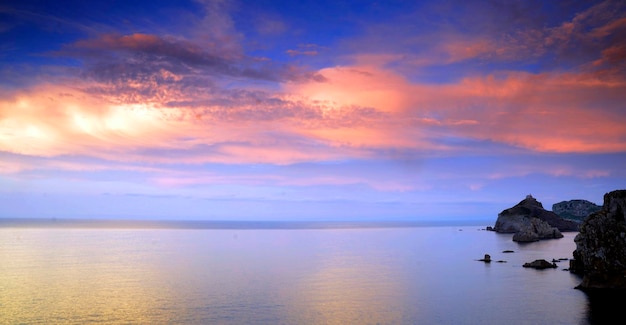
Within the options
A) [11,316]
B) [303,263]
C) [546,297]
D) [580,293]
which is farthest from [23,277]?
[580,293]

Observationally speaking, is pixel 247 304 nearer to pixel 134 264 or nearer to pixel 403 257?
pixel 134 264

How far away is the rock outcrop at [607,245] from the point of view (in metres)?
74.9

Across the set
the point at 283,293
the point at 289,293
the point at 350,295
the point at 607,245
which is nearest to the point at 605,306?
the point at 607,245

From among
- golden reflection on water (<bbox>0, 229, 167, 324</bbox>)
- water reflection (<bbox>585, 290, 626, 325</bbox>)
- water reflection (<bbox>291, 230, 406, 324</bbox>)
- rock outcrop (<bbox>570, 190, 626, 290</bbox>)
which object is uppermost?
rock outcrop (<bbox>570, 190, 626, 290</bbox>)

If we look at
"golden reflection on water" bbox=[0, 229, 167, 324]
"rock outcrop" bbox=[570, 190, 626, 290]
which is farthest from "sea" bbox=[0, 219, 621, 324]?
"rock outcrop" bbox=[570, 190, 626, 290]

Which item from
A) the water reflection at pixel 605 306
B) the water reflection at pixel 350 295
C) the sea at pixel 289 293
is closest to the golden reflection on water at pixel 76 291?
the sea at pixel 289 293

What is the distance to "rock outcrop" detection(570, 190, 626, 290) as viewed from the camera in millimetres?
74875

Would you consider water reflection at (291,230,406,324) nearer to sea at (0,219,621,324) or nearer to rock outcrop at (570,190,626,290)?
sea at (0,219,621,324)

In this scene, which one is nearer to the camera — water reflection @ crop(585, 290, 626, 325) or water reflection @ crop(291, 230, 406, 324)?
water reflection @ crop(585, 290, 626, 325)

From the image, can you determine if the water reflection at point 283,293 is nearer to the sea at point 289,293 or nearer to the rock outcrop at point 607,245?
the sea at point 289,293

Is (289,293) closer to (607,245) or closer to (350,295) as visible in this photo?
(350,295)

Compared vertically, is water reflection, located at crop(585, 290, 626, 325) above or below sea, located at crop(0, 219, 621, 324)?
above

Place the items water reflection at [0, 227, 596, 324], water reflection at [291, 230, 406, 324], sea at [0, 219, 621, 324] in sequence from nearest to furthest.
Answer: sea at [0, 219, 621, 324], water reflection at [291, 230, 406, 324], water reflection at [0, 227, 596, 324]

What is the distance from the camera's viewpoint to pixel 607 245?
76.6 m
